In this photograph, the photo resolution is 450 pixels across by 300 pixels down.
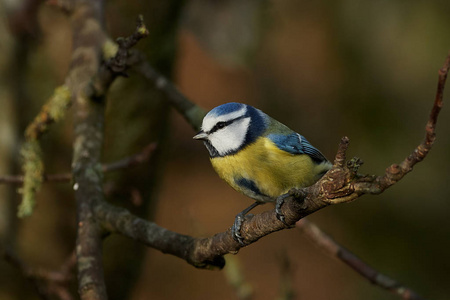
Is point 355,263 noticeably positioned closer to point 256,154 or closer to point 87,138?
point 256,154

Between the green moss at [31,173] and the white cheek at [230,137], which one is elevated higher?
the white cheek at [230,137]

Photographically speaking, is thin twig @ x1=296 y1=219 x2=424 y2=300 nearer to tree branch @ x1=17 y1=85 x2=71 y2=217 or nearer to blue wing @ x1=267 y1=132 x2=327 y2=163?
blue wing @ x1=267 y1=132 x2=327 y2=163

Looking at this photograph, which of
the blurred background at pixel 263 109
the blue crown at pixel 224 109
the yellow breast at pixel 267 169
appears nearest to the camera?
the yellow breast at pixel 267 169

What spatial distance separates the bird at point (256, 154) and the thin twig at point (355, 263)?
21 centimetres

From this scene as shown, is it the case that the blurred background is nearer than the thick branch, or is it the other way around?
the thick branch

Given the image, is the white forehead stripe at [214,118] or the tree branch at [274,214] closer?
the tree branch at [274,214]

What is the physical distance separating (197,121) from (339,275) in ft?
9.17

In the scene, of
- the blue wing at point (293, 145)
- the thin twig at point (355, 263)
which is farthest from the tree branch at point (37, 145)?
the thin twig at point (355, 263)

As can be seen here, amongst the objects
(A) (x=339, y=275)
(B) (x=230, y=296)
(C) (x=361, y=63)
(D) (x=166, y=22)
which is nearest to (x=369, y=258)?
(A) (x=339, y=275)

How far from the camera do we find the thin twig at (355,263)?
1.79 metres

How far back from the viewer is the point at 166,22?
253cm

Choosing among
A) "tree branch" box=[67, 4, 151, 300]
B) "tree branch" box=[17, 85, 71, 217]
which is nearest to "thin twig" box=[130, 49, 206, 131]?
"tree branch" box=[67, 4, 151, 300]

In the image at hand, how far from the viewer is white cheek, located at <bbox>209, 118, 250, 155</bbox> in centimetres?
174

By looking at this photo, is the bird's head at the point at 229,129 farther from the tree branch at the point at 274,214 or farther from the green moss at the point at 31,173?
the green moss at the point at 31,173
